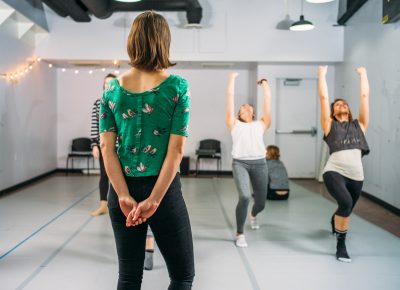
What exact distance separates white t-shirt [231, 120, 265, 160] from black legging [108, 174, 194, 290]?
2.28m

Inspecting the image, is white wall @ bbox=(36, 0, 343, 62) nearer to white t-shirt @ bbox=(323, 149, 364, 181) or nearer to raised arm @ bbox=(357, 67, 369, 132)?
raised arm @ bbox=(357, 67, 369, 132)

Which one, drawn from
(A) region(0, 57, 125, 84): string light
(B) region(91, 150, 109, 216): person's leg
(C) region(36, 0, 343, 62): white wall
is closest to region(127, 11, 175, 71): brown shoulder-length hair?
(B) region(91, 150, 109, 216): person's leg

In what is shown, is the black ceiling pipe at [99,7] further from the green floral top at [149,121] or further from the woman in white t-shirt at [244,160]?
the green floral top at [149,121]

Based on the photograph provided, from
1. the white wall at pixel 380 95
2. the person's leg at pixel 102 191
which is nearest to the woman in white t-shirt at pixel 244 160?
the person's leg at pixel 102 191

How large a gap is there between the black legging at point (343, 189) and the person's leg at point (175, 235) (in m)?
2.08

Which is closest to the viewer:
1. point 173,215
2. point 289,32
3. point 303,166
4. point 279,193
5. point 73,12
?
point 173,215

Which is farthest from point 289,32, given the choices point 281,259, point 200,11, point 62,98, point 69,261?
point 69,261

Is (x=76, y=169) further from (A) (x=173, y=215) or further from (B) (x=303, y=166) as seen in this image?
(A) (x=173, y=215)

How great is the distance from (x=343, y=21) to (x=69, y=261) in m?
6.21

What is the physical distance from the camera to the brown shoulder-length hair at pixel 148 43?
1.24 metres

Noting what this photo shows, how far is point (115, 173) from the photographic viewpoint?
1241 mm

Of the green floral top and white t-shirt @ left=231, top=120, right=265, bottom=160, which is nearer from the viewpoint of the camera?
the green floral top

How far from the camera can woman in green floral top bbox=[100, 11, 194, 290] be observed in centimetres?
123

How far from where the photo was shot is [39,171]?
771 cm
